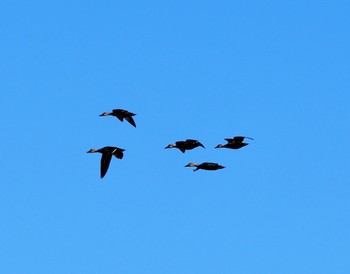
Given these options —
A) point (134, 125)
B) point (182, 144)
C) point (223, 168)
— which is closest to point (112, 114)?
point (134, 125)

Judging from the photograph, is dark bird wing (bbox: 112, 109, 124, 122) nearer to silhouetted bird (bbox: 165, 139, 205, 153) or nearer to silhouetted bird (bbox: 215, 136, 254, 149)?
silhouetted bird (bbox: 165, 139, 205, 153)

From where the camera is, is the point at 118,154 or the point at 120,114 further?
the point at 120,114

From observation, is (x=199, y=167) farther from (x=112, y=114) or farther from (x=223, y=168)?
(x=112, y=114)

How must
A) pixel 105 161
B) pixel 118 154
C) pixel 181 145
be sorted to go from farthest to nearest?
pixel 105 161 < pixel 118 154 < pixel 181 145

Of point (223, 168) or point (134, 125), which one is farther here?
point (134, 125)

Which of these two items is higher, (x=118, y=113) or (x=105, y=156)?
(x=118, y=113)

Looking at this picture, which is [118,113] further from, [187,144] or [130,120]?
[187,144]

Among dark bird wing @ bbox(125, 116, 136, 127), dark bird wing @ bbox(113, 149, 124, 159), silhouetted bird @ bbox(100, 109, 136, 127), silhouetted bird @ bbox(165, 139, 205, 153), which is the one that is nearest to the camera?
silhouetted bird @ bbox(165, 139, 205, 153)

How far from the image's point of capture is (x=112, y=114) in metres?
58.6

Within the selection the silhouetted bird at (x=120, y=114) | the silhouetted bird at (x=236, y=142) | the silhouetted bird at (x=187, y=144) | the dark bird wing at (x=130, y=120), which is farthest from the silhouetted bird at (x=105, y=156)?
the silhouetted bird at (x=236, y=142)

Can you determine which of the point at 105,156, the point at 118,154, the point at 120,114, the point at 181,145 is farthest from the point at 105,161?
the point at 181,145

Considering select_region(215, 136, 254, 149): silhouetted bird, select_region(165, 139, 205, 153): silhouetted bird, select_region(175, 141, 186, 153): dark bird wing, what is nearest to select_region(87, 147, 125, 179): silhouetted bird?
select_region(175, 141, 186, 153): dark bird wing

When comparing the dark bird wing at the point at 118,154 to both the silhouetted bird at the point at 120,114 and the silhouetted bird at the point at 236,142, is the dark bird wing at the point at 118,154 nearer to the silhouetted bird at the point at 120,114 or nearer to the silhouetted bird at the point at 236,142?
the silhouetted bird at the point at 120,114

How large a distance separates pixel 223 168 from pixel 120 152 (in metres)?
8.16
